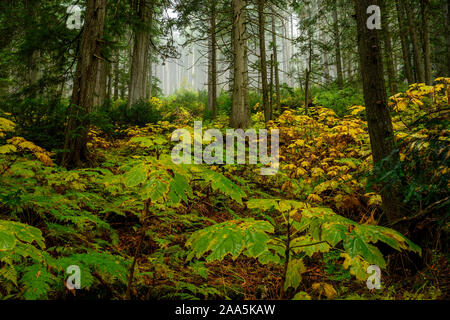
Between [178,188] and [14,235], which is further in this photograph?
[178,188]

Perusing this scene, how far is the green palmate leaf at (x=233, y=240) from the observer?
1.18 metres

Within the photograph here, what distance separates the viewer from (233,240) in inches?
48.7

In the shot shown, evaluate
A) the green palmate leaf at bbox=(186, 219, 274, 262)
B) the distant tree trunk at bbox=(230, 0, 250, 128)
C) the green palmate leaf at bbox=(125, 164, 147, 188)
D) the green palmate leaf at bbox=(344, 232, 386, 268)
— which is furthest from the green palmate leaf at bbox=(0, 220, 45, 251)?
the distant tree trunk at bbox=(230, 0, 250, 128)

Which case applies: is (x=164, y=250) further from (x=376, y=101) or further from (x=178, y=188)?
(x=376, y=101)

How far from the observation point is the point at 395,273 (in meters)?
2.36

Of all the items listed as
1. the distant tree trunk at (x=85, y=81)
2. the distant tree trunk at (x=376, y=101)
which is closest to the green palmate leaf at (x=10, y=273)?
the distant tree trunk at (x=376, y=101)

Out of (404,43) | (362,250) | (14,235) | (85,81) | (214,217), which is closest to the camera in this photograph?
(362,250)

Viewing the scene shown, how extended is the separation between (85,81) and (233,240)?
5.34m

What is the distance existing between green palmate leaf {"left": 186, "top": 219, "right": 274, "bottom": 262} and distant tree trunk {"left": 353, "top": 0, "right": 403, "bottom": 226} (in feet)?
6.56

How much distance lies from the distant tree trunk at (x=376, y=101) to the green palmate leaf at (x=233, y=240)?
6.56 ft

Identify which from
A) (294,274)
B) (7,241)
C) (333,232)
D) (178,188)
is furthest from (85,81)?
(333,232)

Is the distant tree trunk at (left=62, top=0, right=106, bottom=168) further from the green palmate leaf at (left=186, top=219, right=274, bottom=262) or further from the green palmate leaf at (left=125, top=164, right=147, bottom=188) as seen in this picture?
the green palmate leaf at (left=186, top=219, right=274, bottom=262)

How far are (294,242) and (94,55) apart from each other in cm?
561
